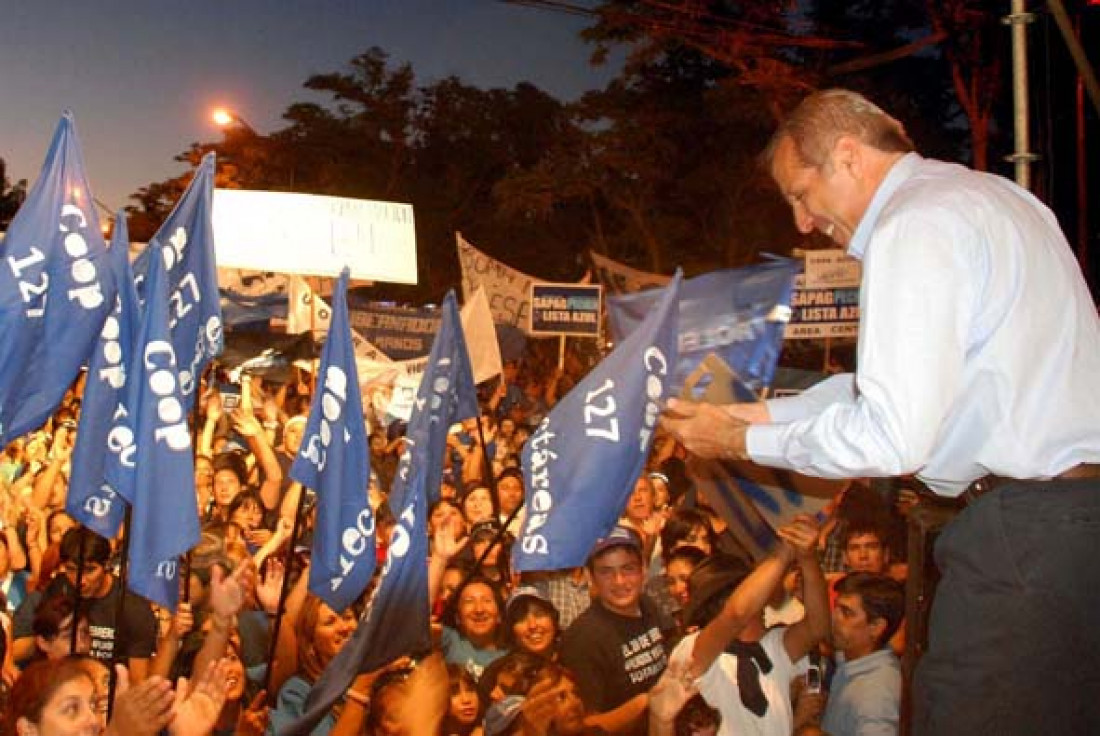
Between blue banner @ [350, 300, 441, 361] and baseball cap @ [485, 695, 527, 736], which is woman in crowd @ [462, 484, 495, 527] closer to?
baseball cap @ [485, 695, 527, 736]

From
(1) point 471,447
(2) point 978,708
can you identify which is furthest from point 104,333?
(1) point 471,447

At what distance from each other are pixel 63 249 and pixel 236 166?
38588mm

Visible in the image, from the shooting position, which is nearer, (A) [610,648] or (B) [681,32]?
(A) [610,648]

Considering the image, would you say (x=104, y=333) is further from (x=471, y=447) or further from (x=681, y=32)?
(x=681, y=32)

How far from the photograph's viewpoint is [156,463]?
492cm

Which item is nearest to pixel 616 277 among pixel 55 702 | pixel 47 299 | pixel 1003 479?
pixel 47 299

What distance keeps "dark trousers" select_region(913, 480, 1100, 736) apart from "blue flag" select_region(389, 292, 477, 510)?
4083 mm

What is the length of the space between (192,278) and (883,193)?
4582 mm

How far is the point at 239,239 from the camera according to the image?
10094 millimetres

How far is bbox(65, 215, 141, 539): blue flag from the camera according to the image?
5055mm

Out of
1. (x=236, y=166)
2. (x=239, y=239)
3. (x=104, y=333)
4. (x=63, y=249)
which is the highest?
(x=236, y=166)

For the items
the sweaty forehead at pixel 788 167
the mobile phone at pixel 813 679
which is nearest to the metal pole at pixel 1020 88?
the mobile phone at pixel 813 679

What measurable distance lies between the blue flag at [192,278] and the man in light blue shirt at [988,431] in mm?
4453

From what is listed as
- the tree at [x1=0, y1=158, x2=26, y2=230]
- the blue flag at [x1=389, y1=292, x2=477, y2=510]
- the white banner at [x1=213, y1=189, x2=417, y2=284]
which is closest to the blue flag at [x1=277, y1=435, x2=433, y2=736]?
the blue flag at [x1=389, y1=292, x2=477, y2=510]
